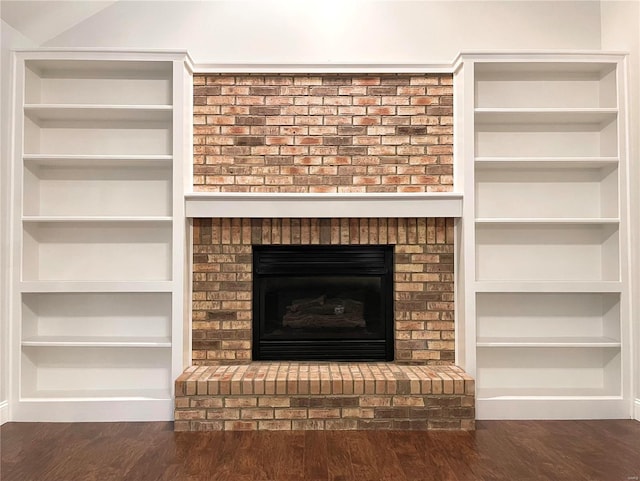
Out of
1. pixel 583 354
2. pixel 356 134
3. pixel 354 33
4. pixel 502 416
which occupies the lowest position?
pixel 502 416

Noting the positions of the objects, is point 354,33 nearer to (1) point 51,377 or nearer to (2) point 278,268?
(2) point 278,268

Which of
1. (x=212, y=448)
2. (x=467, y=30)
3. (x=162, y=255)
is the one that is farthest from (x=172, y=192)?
(x=467, y=30)

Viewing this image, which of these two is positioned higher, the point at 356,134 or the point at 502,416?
the point at 356,134

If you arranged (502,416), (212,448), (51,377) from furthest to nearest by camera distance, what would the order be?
(51,377) → (502,416) → (212,448)

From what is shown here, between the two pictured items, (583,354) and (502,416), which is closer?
(502,416)

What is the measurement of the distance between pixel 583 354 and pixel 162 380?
2753 millimetres

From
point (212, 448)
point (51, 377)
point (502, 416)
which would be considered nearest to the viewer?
point (212, 448)

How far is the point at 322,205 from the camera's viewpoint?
3.44 metres

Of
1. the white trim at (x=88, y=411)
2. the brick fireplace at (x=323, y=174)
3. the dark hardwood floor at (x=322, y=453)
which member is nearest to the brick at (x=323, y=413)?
the dark hardwood floor at (x=322, y=453)

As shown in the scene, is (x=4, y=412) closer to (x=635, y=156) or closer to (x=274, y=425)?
(x=274, y=425)

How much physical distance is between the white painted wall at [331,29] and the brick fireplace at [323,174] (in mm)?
226

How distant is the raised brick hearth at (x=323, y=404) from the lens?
3.16m

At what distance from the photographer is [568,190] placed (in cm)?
369

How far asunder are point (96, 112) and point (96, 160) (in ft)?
0.98
